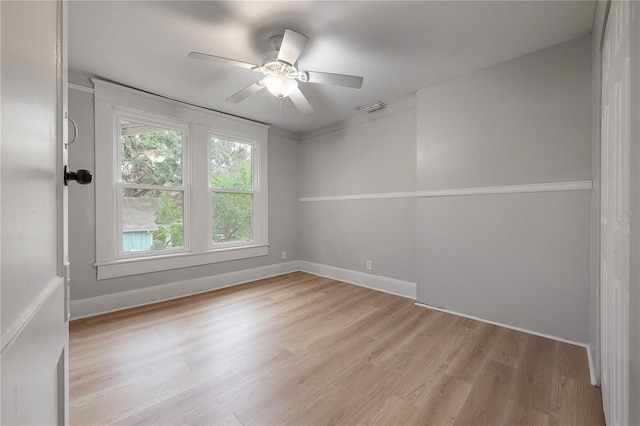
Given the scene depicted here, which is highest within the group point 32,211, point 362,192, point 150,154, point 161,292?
point 150,154

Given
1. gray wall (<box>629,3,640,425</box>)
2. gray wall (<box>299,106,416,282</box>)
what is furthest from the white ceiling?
gray wall (<box>629,3,640,425</box>)

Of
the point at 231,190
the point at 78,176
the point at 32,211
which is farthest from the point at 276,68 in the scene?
the point at 231,190

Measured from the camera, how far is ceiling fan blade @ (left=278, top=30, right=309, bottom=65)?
1731mm

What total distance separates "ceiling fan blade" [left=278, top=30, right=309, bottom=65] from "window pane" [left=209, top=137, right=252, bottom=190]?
211 centimetres

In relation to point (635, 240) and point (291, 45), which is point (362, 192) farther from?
point (635, 240)

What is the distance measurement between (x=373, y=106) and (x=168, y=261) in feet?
10.4

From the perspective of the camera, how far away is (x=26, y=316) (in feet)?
1.35

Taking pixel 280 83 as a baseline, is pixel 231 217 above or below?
below

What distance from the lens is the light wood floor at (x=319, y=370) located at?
1.42 m

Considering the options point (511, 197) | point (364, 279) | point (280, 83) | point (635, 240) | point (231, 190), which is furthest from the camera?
point (231, 190)

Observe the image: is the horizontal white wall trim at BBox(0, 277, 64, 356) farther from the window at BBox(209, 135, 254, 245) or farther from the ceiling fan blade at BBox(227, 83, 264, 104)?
the window at BBox(209, 135, 254, 245)

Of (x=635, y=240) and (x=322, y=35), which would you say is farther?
(x=322, y=35)

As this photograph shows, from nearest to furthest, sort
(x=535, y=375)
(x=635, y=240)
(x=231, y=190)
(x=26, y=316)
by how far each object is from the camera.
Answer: (x=26, y=316)
(x=635, y=240)
(x=535, y=375)
(x=231, y=190)

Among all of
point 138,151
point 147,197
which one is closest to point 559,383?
point 147,197
